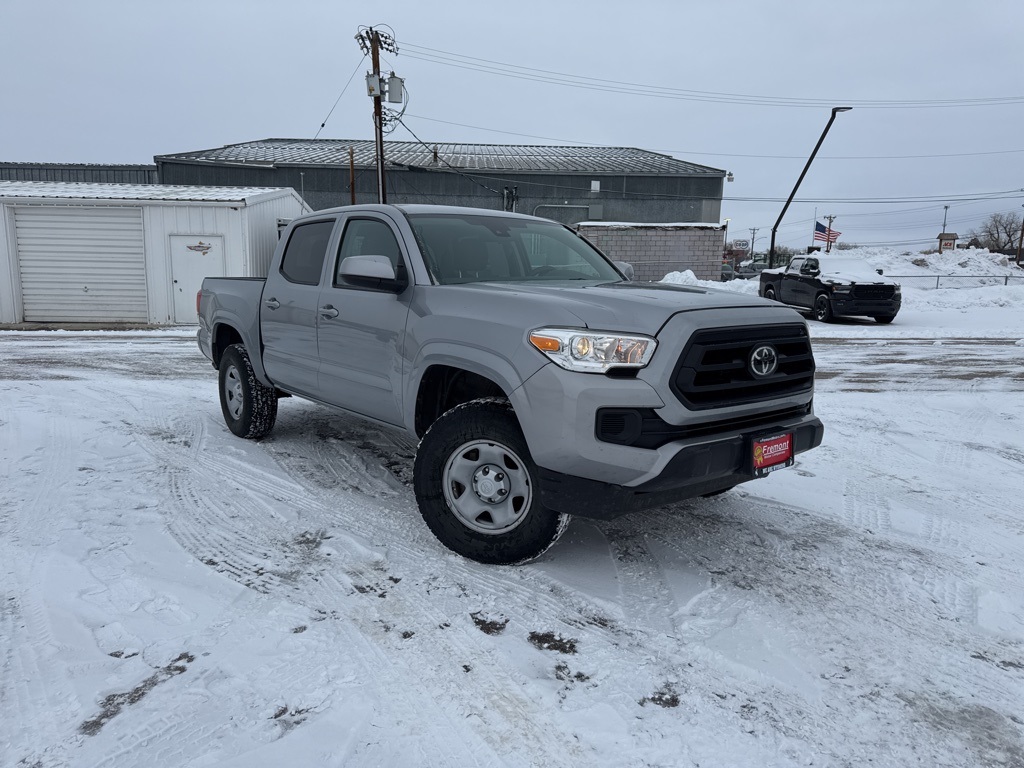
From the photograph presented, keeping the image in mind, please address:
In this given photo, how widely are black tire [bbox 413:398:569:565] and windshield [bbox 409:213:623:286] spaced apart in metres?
1.00

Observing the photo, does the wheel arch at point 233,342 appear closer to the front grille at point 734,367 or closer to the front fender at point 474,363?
the front fender at point 474,363

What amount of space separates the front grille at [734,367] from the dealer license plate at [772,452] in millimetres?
212

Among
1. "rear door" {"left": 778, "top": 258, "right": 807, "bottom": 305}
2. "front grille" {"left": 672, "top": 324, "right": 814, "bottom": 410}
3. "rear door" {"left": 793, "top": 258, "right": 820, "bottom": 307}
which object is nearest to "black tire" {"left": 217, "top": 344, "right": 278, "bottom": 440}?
"front grille" {"left": 672, "top": 324, "right": 814, "bottom": 410}

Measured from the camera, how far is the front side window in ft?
14.3

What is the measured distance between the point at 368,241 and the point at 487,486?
81.6 inches

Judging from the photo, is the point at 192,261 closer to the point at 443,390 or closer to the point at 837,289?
the point at 443,390

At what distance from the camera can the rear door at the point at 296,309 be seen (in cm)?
489

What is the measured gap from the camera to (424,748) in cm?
221

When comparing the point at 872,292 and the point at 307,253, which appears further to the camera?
the point at 872,292

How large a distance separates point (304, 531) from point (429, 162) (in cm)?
3738

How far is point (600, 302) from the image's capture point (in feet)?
10.8

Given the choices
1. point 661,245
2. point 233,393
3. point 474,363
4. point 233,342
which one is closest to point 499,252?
point 474,363

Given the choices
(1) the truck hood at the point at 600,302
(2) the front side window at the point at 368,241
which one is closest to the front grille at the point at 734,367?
(1) the truck hood at the point at 600,302

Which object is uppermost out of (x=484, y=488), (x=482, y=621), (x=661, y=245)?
(x=661, y=245)
